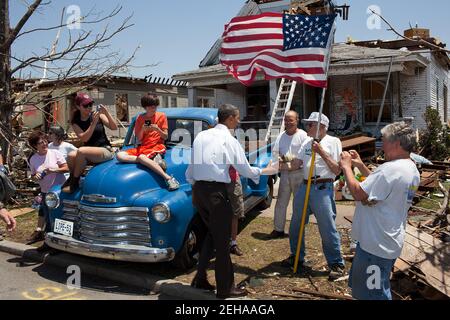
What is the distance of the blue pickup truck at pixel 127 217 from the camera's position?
4.67 m

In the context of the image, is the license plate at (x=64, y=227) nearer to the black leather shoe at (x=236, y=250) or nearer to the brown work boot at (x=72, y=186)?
the brown work boot at (x=72, y=186)

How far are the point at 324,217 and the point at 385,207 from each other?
5.66 ft

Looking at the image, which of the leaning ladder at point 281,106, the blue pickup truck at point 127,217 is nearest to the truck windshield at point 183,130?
the blue pickup truck at point 127,217

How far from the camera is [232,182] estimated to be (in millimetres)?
4457

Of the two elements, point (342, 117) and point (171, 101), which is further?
point (171, 101)

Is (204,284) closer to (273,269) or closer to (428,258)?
(273,269)

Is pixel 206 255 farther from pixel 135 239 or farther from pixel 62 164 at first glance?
pixel 62 164

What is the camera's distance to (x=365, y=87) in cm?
1496

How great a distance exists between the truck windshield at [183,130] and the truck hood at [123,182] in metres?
0.97

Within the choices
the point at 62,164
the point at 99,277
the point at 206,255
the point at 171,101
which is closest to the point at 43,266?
the point at 99,277

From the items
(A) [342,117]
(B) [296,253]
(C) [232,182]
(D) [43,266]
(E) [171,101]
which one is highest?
(E) [171,101]

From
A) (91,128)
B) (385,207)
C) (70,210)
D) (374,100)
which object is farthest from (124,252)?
(374,100)

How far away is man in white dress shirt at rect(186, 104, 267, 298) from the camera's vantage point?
4.10 metres
